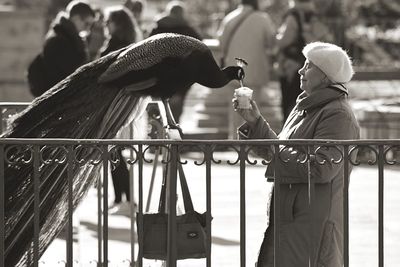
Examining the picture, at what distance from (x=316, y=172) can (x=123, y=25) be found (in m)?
5.31

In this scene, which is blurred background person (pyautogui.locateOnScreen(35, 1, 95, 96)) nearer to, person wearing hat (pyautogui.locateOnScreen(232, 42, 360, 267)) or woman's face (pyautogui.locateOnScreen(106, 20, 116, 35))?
woman's face (pyautogui.locateOnScreen(106, 20, 116, 35))

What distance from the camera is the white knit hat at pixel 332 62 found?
6535 millimetres

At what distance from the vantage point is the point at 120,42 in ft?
A: 36.3

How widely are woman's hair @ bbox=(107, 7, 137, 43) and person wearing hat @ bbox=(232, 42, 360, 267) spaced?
4709 millimetres

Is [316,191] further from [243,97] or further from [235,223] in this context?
[235,223]

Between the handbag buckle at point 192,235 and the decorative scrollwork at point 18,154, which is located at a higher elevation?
the decorative scrollwork at point 18,154

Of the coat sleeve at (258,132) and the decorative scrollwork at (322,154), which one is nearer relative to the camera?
the decorative scrollwork at (322,154)

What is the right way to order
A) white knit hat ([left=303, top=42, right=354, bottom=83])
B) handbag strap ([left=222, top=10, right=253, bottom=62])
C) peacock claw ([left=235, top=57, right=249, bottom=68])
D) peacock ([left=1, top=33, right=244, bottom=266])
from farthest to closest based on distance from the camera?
handbag strap ([left=222, top=10, right=253, bottom=62]), peacock claw ([left=235, top=57, right=249, bottom=68]), white knit hat ([left=303, top=42, right=354, bottom=83]), peacock ([left=1, top=33, right=244, bottom=266])

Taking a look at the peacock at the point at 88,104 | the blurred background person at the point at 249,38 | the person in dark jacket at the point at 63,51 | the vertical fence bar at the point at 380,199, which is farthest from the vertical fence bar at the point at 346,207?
the blurred background person at the point at 249,38

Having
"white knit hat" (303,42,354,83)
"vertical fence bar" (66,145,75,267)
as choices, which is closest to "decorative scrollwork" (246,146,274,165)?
"white knit hat" (303,42,354,83)

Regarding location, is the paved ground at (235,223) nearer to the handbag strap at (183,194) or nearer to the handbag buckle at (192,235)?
the handbag strap at (183,194)

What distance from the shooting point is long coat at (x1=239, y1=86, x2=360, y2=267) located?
6270 mm

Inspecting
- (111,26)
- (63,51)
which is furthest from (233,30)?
(63,51)

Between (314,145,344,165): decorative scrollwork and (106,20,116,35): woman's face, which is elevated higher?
(106,20,116,35): woman's face
